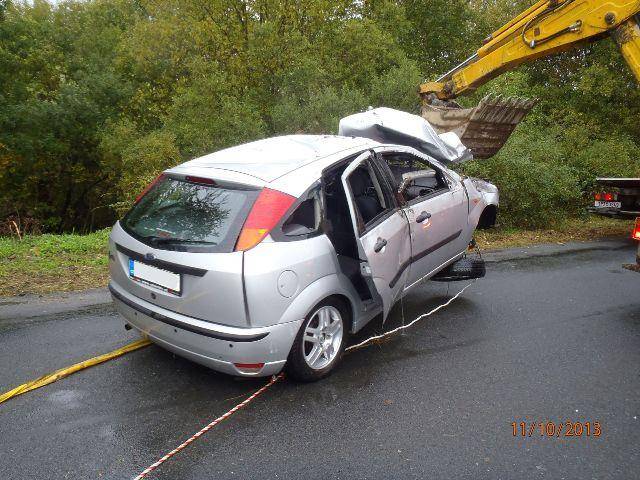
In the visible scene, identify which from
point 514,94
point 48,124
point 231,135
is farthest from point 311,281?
point 48,124

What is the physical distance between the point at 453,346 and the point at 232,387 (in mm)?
1998

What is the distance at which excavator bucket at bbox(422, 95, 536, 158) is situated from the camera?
802 cm

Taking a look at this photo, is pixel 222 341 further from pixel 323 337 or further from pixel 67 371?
pixel 67 371

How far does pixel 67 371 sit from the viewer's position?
3715 mm

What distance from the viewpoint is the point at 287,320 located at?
326cm

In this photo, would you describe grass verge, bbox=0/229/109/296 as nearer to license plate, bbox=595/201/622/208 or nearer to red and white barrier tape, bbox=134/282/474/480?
Answer: red and white barrier tape, bbox=134/282/474/480

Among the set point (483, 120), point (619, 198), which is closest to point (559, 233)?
point (619, 198)

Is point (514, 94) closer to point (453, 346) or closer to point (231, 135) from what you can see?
point (231, 135)

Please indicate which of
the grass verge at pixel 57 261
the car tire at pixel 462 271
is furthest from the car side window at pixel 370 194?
the grass verge at pixel 57 261

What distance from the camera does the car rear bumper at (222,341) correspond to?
3135 mm

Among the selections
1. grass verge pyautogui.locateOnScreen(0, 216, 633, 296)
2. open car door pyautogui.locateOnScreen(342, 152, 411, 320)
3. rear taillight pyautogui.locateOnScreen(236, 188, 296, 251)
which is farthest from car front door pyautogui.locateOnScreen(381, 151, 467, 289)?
grass verge pyautogui.locateOnScreen(0, 216, 633, 296)

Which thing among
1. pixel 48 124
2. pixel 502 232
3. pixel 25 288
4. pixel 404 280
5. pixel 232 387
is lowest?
pixel 502 232

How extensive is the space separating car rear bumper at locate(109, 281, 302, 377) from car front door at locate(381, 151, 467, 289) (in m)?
1.65

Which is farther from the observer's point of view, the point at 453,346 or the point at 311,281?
the point at 453,346
